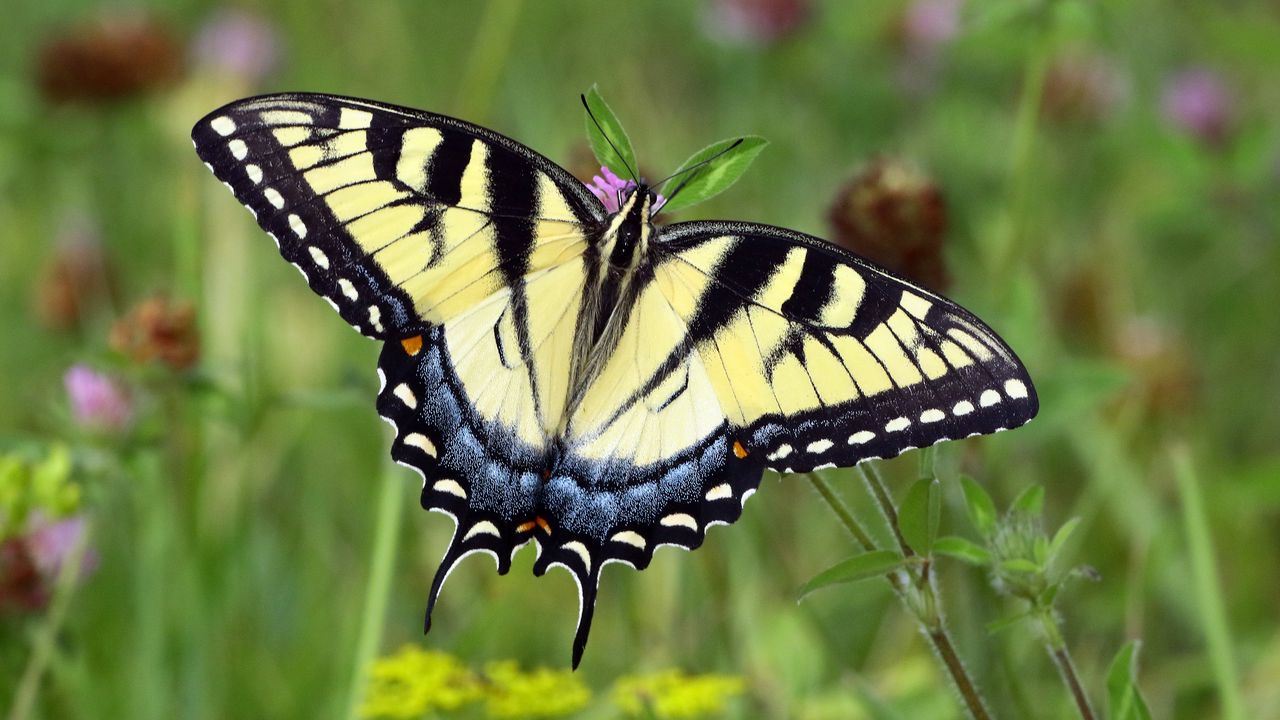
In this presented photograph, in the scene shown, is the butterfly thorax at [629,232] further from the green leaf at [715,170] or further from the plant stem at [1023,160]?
the plant stem at [1023,160]

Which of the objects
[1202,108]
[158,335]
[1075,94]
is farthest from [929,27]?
[158,335]

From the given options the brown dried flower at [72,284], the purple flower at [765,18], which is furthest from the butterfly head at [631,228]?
the purple flower at [765,18]

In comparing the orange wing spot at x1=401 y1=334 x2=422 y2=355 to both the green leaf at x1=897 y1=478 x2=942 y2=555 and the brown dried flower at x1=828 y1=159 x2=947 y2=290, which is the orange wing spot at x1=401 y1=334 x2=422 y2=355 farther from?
the brown dried flower at x1=828 y1=159 x2=947 y2=290

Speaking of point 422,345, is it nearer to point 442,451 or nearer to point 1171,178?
point 442,451

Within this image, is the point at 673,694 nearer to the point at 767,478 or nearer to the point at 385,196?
the point at 385,196

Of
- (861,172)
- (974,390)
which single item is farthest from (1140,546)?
(974,390)

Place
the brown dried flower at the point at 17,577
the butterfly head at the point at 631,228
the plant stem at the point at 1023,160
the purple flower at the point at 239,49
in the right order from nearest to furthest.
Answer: the butterfly head at the point at 631,228 → the brown dried flower at the point at 17,577 → the plant stem at the point at 1023,160 → the purple flower at the point at 239,49

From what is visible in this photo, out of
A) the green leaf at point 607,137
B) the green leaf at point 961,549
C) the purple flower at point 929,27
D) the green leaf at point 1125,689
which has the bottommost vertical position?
the green leaf at point 1125,689

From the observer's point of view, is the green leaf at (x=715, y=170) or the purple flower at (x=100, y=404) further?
the purple flower at (x=100, y=404)
